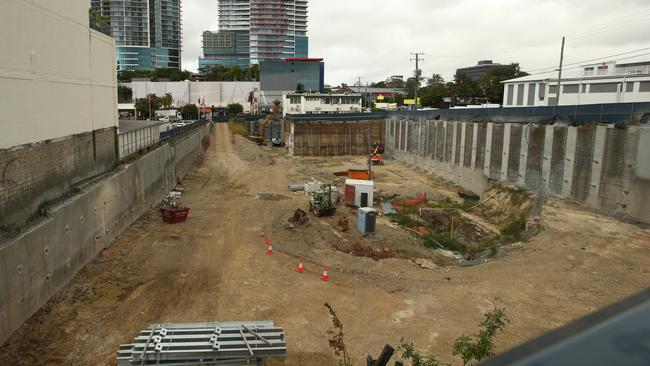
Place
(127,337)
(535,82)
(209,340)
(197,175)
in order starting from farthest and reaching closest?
(535,82), (197,175), (127,337), (209,340)

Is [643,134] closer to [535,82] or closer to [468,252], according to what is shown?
[468,252]

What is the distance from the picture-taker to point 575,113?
29000mm

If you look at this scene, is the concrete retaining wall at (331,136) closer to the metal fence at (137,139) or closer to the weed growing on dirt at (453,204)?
the weed growing on dirt at (453,204)

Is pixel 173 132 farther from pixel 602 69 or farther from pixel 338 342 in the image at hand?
pixel 602 69

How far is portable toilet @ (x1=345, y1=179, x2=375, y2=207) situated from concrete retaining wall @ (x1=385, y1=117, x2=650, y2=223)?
33.8ft

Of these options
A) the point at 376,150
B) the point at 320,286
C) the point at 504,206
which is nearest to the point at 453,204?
the point at 504,206

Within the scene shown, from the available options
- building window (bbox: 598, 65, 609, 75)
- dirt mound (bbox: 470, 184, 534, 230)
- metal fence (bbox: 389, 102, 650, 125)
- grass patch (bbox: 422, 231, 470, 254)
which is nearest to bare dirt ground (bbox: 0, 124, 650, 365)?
grass patch (bbox: 422, 231, 470, 254)

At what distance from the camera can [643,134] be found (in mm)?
23281

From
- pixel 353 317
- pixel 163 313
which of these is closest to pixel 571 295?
pixel 353 317

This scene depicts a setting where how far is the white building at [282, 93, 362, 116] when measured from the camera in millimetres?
78000

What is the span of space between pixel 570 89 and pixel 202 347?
64085mm

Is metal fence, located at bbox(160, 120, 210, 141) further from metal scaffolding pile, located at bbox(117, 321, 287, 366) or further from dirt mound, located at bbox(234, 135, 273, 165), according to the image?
metal scaffolding pile, located at bbox(117, 321, 287, 366)

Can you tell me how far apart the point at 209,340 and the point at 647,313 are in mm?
10429

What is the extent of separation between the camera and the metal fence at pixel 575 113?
25.0 metres
